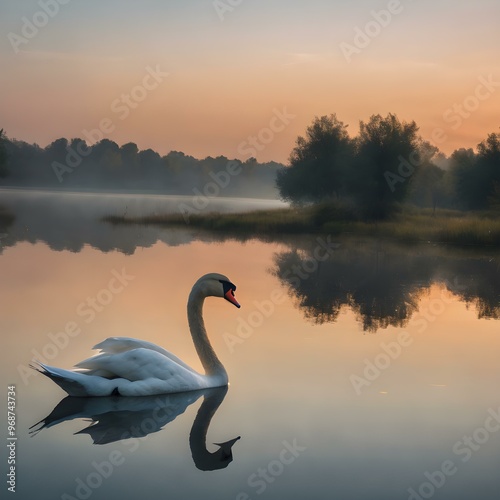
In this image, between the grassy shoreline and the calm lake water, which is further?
the grassy shoreline

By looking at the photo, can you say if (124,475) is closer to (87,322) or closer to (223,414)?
(223,414)

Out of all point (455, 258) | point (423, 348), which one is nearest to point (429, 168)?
point (455, 258)

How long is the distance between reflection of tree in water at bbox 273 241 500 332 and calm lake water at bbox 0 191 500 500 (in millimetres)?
103

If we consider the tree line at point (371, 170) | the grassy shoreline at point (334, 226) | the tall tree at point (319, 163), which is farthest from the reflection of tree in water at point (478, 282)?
the tall tree at point (319, 163)

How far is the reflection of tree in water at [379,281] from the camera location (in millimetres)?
14266

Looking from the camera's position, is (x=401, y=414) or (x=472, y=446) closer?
(x=472, y=446)

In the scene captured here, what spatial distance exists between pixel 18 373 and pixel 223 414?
99.3 inches

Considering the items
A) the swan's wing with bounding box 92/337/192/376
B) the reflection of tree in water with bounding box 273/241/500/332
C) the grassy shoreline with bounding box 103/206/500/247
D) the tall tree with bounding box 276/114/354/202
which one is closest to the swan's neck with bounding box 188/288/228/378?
the swan's wing with bounding box 92/337/192/376

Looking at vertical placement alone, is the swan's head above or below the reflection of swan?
above

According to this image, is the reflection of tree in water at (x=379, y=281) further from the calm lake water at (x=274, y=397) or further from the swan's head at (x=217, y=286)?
the swan's head at (x=217, y=286)

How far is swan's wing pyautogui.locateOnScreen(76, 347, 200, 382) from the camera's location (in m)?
7.73

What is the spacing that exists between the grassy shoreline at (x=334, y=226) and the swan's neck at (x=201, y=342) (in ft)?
91.0

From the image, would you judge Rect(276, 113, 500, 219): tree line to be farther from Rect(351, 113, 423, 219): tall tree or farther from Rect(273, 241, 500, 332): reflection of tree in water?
Rect(273, 241, 500, 332): reflection of tree in water

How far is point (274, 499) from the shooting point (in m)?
5.38
